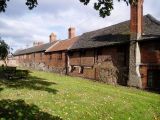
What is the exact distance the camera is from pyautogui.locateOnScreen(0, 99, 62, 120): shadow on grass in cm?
1159

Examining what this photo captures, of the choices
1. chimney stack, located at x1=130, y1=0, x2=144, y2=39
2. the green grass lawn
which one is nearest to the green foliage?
the green grass lawn

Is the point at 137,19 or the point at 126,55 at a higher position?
the point at 137,19

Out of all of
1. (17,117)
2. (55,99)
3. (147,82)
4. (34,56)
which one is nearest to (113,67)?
(147,82)

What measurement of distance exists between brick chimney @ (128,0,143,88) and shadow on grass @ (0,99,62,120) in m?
15.1

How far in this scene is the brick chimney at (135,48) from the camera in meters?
27.0

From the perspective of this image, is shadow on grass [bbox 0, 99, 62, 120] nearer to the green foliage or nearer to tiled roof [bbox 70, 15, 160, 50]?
the green foliage

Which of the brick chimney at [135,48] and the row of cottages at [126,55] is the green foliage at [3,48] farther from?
the brick chimney at [135,48]

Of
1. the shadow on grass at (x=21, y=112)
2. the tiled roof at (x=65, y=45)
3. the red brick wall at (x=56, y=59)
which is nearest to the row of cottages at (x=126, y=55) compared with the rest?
the red brick wall at (x=56, y=59)

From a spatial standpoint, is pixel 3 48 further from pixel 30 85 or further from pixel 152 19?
pixel 152 19

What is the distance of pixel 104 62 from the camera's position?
107ft

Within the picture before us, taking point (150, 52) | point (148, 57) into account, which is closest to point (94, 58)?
point (148, 57)

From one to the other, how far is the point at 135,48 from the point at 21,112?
17.4 m

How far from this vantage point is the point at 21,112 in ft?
40.2

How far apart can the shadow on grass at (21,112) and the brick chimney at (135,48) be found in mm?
15121
